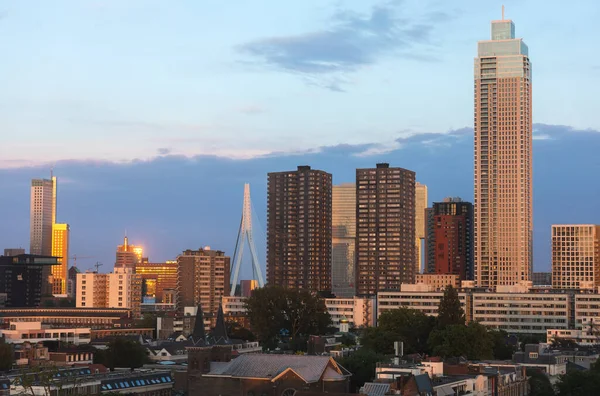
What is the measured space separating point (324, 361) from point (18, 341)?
65328 millimetres

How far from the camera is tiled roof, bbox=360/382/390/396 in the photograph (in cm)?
8381

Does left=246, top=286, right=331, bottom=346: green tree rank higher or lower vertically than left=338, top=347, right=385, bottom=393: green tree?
higher

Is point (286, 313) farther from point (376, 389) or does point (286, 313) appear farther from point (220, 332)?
point (376, 389)

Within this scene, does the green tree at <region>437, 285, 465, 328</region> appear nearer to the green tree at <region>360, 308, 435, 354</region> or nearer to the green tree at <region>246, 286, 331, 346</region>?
the green tree at <region>360, 308, 435, 354</region>

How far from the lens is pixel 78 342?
156 m

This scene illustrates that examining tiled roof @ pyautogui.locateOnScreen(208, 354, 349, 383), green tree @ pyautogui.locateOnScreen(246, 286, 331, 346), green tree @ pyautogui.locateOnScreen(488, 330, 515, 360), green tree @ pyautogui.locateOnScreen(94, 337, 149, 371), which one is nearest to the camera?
tiled roof @ pyautogui.locateOnScreen(208, 354, 349, 383)

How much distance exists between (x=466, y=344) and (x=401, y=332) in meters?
14.7

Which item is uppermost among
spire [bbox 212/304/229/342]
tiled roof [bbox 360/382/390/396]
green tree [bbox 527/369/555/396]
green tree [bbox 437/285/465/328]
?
green tree [bbox 437/285/465/328]

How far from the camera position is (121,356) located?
124 meters

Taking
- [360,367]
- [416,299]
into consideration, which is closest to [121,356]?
[360,367]

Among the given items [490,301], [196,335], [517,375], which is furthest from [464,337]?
[490,301]

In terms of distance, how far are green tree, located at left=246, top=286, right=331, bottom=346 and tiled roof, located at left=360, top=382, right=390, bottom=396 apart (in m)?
87.7

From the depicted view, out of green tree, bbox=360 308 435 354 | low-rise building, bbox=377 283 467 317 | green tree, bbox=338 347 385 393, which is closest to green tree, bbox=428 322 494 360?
green tree, bbox=360 308 435 354

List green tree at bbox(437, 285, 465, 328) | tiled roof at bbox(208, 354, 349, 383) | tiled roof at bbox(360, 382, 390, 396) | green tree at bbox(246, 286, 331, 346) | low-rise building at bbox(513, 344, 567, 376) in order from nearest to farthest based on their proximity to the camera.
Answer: tiled roof at bbox(360, 382, 390, 396), tiled roof at bbox(208, 354, 349, 383), low-rise building at bbox(513, 344, 567, 376), green tree at bbox(437, 285, 465, 328), green tree at bbox(246, 286, 331, 346)
